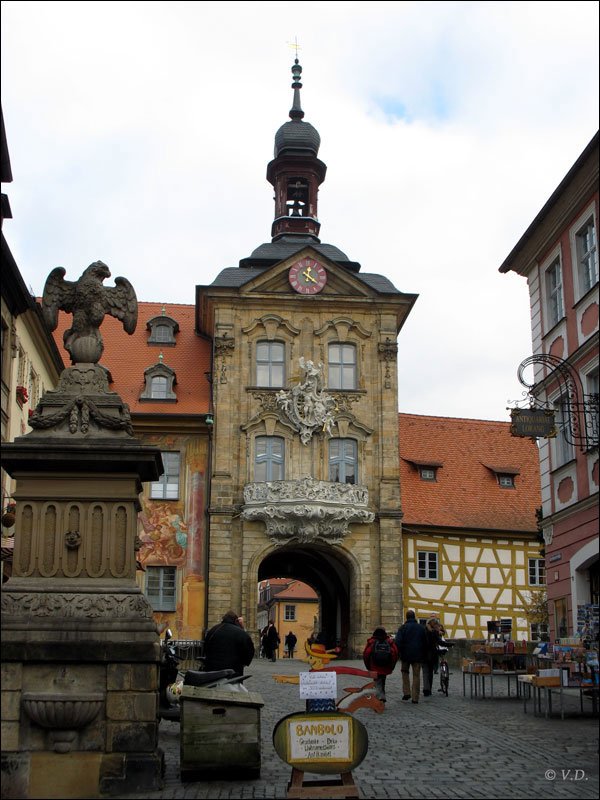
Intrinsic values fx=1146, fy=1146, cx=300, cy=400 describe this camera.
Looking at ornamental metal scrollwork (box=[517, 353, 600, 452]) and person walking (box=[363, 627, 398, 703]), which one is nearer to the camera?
person walking (box=[363, 627, 398, 703])

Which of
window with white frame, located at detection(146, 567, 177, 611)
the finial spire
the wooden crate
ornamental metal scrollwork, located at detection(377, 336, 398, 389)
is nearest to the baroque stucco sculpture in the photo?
ornamental metal scrollwork, located at detection(377, 336, 398, 389)

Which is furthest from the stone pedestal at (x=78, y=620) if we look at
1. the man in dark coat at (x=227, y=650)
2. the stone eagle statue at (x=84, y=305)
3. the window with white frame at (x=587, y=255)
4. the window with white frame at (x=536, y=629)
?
the window with white frame at (x=536, y=629)

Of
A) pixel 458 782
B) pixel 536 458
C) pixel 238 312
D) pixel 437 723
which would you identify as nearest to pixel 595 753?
pixel 458 782

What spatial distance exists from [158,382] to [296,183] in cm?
1043

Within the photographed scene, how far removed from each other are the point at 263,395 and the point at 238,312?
3.00m

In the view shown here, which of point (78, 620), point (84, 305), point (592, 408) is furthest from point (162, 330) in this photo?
point (78, 620)

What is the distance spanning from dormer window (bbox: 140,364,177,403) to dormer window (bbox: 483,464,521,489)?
12.7m

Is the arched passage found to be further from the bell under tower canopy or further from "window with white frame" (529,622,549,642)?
the bell under tower canopy

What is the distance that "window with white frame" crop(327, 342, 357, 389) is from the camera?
38.1 metres

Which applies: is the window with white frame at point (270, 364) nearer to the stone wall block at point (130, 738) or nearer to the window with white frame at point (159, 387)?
the window with white frame at point (159, 387)

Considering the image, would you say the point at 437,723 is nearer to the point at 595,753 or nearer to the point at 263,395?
the point at 595,753

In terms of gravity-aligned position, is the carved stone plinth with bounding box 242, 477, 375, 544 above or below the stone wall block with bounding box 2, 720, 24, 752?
above

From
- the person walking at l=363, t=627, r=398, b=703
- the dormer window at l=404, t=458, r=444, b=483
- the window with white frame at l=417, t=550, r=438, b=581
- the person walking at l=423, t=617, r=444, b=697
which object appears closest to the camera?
the person walking at l=363, t=627, r=398, b=703

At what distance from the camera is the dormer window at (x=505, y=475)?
140 feet
